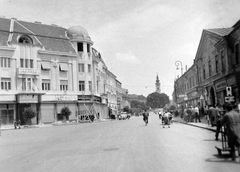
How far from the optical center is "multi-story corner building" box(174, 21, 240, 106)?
25.4 metres

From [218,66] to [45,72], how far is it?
27.7 m

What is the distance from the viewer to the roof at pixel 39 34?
44.9 m

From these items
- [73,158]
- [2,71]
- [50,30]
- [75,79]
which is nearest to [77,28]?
[50,30]

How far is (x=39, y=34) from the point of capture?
4919 cm

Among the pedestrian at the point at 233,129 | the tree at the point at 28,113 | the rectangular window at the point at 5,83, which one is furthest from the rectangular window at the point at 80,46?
the pedestrian at the point at 233,129

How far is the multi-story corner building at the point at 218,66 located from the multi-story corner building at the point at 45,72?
61.8 ft

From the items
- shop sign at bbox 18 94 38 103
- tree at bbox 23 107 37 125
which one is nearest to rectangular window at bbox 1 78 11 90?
shop sign at bbox 18 94 38 103

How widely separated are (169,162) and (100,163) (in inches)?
79.7

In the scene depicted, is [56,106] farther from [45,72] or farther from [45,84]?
[45,72]

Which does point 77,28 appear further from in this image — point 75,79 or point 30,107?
point 30,107

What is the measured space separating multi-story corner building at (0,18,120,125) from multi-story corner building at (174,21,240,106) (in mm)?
18844

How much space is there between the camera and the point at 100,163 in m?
8.76

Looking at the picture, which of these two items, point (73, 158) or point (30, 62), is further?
point (30, 62)

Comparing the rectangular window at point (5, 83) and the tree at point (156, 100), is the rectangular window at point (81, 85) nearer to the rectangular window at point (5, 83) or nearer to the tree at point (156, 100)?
the rectangular window at point (5, 83)
